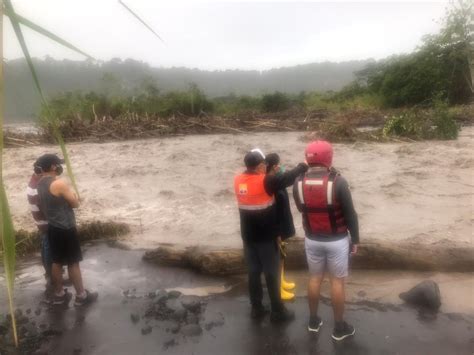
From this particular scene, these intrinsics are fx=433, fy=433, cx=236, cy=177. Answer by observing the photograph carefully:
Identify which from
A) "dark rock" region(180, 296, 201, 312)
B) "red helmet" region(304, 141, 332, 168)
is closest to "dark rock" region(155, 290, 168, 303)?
"dark rock" region(180, 296, 201, 312)

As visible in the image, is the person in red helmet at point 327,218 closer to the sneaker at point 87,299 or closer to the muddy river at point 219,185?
the sneaker at point 87,299

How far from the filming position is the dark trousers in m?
3.94

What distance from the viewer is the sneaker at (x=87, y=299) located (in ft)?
15.2

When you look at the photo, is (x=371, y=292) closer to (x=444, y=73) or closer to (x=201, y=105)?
(x=201, y=105)

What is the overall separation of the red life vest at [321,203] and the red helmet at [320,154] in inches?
4.1

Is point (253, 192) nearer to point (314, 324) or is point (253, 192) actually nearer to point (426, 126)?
point (314, 324)

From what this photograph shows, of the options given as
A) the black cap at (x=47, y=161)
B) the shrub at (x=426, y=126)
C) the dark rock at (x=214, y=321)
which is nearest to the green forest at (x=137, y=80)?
the black cap at (x=47, y=161)

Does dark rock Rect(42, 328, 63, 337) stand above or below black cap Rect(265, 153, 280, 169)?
below

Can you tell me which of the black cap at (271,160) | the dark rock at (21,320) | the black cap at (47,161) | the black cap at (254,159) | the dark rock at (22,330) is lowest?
the dark rock at (22,330)

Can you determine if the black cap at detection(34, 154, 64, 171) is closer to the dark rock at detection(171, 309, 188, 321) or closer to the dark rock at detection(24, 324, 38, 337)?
the dark rock at detection(24, 324, 38, 337)

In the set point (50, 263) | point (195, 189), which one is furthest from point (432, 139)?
point (50, 263)

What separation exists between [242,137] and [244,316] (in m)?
14.6

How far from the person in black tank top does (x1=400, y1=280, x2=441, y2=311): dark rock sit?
11.1 ft

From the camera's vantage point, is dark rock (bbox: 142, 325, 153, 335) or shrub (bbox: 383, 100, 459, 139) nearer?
dark rock (bbox: 142, 325, 153, 335)
